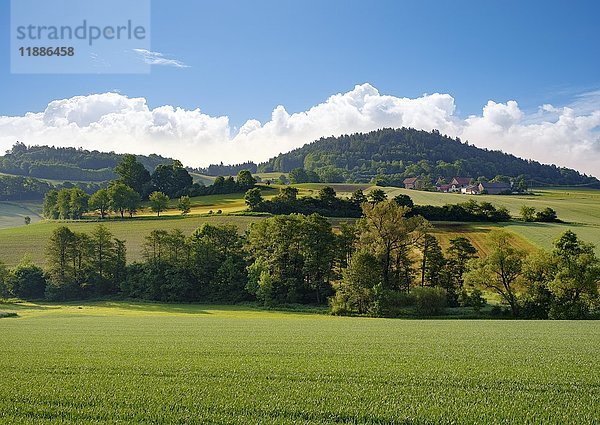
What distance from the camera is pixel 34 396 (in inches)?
456

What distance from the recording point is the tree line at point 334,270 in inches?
1849

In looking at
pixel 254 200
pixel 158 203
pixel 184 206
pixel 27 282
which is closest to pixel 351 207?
pixel 254 200

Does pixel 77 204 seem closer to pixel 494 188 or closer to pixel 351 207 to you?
pixel 351 207

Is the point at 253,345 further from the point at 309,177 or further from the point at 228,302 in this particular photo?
the point at 309,177

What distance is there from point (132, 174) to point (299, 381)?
11873cm

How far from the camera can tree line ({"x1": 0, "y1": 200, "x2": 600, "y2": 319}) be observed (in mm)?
46969

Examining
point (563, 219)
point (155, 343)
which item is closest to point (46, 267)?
point (155, 343)

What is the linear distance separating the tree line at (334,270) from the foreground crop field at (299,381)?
26.2 m

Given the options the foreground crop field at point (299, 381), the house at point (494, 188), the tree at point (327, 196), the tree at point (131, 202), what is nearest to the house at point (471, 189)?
the house at point (494, 188)

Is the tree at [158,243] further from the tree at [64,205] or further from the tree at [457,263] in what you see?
the tree at [64,205]

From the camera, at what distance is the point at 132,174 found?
122438mm

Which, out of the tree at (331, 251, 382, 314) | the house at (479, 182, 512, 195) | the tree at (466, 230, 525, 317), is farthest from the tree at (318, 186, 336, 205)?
the house at (479, 182, 512, 195)

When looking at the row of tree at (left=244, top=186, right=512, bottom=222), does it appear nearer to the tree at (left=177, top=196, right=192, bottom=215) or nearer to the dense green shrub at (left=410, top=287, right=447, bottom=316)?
the tree at (left=177, top=196, right=192, bottom=215)

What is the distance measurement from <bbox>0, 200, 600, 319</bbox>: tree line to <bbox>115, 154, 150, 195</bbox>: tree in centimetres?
5544
